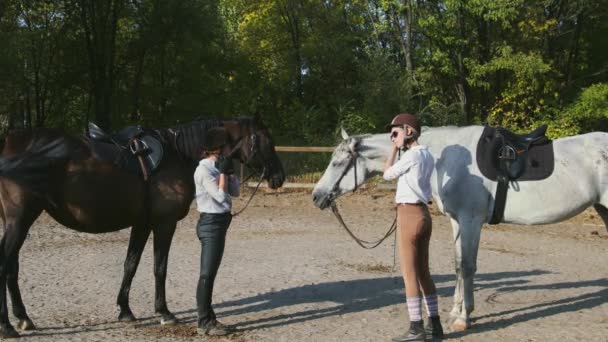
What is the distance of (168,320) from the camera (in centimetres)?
550

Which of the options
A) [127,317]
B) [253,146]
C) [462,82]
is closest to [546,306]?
[253,146]

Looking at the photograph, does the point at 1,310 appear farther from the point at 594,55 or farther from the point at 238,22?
the point at 238,22

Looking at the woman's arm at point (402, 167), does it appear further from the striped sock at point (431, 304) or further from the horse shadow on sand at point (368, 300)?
the horse shadow on sand at point (368, 300)

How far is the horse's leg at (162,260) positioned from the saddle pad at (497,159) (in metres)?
3.14

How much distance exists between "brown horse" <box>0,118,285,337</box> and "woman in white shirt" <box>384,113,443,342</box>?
1560 millimetres

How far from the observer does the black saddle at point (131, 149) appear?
541 centimetres

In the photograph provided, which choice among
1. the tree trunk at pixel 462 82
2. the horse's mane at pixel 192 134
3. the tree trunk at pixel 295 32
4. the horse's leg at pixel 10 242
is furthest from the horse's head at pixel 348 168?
the tree trunk at pixel 295 32

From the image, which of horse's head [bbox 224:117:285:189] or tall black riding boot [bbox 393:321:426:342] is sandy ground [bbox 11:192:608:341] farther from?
horse's head [bbox 224:117:285:189]

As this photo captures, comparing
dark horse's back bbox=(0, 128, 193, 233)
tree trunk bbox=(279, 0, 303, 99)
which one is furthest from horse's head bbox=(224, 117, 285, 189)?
tree trunk bbox=(279, 0, 303, 99)

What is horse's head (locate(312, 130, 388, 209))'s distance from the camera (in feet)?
19.4

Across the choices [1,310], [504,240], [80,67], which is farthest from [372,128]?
[1,310]

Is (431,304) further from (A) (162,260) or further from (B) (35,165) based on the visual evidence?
(B) (35,165)

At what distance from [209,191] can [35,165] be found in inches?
63.4

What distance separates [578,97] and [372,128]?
30.7ft
